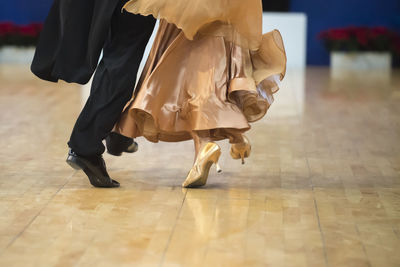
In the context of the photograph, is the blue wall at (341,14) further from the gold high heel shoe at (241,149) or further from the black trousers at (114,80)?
the black trousers at (114,80)

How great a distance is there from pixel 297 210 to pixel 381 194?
1.33 feet

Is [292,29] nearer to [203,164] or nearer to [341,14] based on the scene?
[341,14]

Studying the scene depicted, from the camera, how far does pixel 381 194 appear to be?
8.53 ft

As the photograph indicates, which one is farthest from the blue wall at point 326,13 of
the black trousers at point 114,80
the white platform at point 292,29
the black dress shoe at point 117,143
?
the black trousers at point 114,80

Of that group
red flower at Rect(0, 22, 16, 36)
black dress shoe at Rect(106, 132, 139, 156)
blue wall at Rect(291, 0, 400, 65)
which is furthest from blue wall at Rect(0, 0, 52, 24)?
black dress shoe at Rect(106, 132, 139, 156)

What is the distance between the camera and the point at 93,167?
2648 mm

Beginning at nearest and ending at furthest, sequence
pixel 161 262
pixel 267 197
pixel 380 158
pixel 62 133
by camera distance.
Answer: pixel 161 262 < pixel 267 197 < pixel 380 158 < pixel 62 133

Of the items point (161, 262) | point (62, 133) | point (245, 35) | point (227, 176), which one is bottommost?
point (62, 133)

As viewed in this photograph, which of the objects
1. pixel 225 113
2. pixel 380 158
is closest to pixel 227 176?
pixel 225 113

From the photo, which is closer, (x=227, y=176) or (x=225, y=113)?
(x=225, y=113)

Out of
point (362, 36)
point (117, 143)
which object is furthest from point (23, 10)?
point (117, 143)

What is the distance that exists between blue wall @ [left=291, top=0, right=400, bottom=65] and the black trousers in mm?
7207

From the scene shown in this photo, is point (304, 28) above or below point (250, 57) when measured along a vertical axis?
below

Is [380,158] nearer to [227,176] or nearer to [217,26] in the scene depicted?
[227,176]
